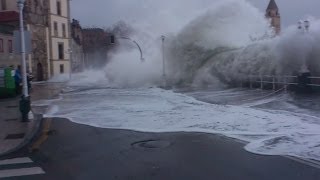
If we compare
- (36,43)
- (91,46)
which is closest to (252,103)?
(36,43)

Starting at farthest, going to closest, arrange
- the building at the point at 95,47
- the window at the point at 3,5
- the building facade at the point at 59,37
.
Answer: the building at the point at 95,47 → the building facade at the point at 59,37 → the window at the point at 3,5

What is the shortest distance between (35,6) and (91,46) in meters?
43.1

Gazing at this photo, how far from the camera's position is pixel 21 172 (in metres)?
8.02

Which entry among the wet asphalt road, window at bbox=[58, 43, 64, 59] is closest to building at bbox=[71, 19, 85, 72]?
window at bbox=[58, 43, 64, 59]

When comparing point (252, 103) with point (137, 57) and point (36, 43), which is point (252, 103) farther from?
point (36, 43)

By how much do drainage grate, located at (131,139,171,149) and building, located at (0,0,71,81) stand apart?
43682 mm

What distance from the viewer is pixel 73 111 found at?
709 inches

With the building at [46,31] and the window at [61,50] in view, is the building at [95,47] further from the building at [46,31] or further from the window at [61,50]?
the window at [61,50]

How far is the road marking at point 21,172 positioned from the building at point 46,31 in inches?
1782

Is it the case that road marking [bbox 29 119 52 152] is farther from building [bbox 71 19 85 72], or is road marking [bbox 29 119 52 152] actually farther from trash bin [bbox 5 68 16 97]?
building [bbox 71 19 85 72]

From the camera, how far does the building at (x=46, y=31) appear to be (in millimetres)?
55812

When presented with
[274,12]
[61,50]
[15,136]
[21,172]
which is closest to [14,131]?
[15,136]

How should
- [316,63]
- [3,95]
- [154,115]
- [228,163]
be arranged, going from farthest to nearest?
[3,95] < [316,63] < [154,115] < [228,163]

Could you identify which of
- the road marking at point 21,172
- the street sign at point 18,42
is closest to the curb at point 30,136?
the road marking at point 21,172
